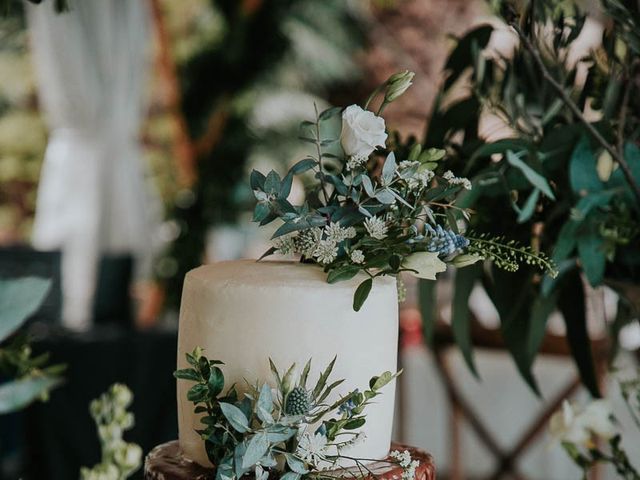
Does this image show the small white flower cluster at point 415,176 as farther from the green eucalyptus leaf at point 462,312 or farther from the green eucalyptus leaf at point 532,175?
the green eucalyptus leaf at point 462,312

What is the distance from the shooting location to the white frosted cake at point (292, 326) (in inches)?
28.8

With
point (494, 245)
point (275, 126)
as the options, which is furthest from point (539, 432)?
point (275, 126)

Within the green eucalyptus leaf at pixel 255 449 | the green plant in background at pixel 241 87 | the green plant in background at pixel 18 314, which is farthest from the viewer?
the green plant in background at pixel 241 87

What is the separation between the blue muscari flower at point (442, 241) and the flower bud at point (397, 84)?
11 centimetres

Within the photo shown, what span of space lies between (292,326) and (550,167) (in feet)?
1.53

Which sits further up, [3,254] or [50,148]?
[50,148]

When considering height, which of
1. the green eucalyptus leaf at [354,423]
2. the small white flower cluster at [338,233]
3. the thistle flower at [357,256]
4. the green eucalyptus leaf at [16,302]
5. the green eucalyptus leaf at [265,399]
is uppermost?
the small white flower cluster at [338,233]

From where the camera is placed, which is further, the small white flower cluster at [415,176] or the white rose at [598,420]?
the white rose at [598,420]

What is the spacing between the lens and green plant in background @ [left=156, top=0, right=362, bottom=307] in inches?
227

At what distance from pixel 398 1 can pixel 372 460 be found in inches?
270

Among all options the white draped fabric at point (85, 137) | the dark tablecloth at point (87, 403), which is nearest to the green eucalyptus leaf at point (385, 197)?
the dark tablecloth at point (87, 403)

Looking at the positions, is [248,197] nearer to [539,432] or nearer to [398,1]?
[398,1]

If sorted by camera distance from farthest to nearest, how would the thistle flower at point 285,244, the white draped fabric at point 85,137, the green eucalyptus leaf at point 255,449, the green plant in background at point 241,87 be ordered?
1. the green plant in background at point 241,87
2. the white draped fabric at point 85,137
3. the thistle flower at point 285,244
4. the green eucalyptus leaf at point 255,449

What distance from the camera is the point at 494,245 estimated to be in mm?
815
